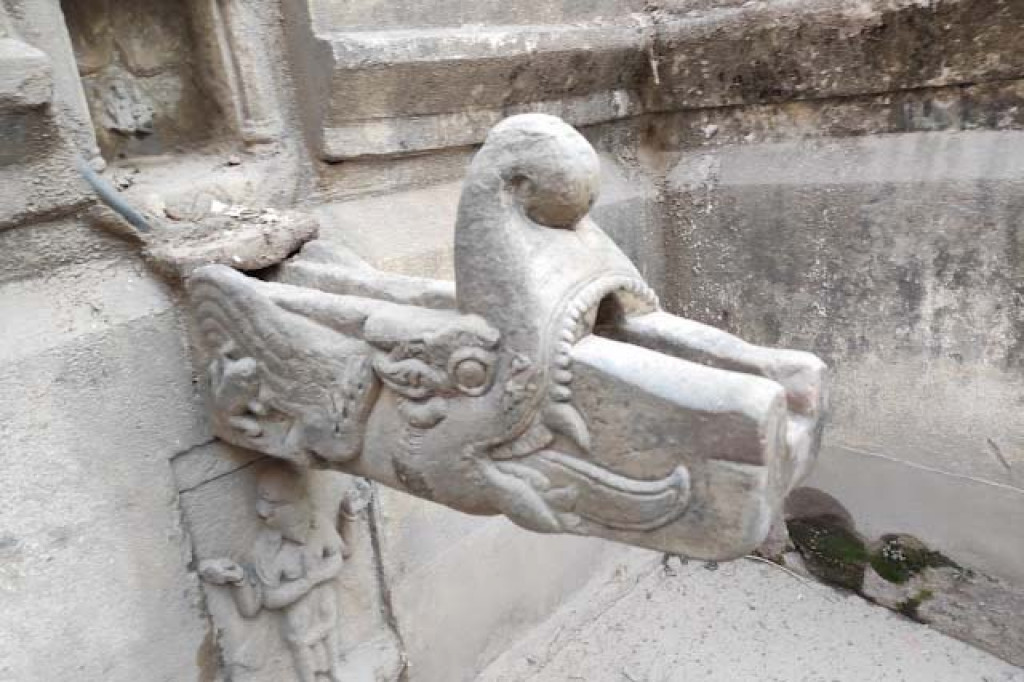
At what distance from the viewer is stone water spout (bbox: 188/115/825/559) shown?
2.80ft

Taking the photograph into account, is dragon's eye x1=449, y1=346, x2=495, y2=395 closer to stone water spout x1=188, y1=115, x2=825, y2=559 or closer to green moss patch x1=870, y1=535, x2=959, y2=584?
stone water spout x1=188, y1=115, x2=825, y2=559

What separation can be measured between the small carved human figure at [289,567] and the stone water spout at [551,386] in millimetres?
355

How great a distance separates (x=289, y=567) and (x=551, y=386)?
768mm

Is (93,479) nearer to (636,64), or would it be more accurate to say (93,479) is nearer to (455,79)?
(455,79)

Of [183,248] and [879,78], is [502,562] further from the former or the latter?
[879,78]

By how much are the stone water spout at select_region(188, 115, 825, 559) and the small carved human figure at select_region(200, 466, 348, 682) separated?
0.35m

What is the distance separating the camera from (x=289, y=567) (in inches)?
55.6

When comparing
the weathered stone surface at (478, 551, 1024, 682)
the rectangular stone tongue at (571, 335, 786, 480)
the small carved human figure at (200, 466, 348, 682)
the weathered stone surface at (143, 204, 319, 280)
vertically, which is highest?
the weathered stone surface at (143, 204, 319, 280)

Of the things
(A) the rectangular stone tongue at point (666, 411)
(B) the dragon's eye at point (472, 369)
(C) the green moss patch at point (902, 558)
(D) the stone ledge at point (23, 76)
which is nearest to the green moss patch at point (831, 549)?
(C) the green moss patch at point (902, 558)

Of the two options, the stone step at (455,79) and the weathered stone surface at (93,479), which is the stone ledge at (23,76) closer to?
the weathered stone surface at (93,479)

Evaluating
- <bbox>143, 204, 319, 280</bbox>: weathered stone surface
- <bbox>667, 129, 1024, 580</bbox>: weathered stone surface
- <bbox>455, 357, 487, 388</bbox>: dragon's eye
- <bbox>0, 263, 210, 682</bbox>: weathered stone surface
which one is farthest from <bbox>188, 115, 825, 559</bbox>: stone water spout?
<bbox>667, 129, 1024, 580</bbox>: weathered stone surface

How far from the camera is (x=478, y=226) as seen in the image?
0.95m

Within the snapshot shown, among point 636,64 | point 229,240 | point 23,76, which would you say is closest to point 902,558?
point 636,64

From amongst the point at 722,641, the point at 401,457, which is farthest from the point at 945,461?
the point at 401,457
